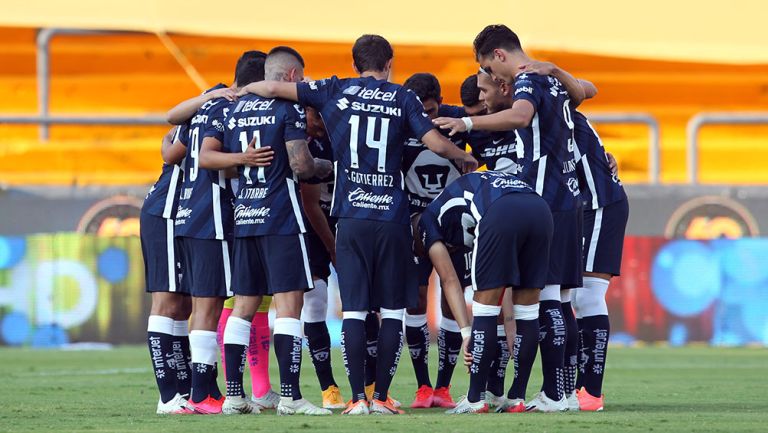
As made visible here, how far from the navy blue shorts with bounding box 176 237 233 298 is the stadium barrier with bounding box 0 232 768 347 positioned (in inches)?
285

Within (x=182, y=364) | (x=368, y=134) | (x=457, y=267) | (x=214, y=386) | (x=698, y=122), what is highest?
(x=698, y=122)

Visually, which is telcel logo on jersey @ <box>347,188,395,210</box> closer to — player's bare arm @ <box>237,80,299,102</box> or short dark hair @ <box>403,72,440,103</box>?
player's bare arm @ <box>237,80,299,102</box>

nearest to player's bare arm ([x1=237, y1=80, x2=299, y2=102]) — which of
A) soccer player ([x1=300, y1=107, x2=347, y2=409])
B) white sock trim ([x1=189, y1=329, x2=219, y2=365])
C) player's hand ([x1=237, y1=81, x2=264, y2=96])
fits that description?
player's hand ([x1=237, y1=81, x2=264, y2=96])

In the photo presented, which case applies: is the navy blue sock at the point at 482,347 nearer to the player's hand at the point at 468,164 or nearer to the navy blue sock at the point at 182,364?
the player's hand at the point at 468,164

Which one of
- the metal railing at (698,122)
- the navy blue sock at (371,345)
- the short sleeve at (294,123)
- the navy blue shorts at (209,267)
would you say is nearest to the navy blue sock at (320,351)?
the navy blue sock at (371,345)

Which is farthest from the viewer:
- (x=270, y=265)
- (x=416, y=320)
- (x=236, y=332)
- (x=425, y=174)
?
(x=416, y=320)

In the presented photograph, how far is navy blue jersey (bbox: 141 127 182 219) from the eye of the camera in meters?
8.34

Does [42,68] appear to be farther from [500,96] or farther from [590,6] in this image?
[500,96]

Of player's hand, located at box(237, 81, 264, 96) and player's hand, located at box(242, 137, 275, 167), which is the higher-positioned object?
player's hand, located at box(237, 81, 264, 96)

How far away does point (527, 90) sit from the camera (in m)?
7.92

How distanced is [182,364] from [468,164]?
2030 millimetres

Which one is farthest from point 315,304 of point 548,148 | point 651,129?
point 651,129

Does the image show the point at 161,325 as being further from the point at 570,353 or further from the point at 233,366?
the point at 570,353

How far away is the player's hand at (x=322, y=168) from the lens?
7984 millimetres
